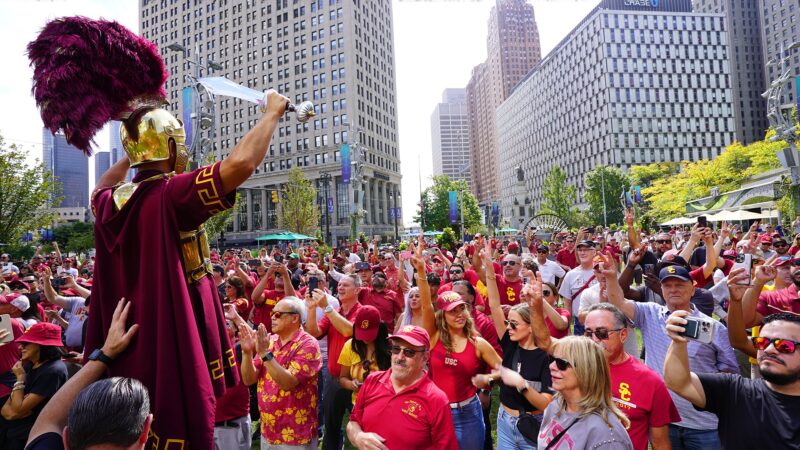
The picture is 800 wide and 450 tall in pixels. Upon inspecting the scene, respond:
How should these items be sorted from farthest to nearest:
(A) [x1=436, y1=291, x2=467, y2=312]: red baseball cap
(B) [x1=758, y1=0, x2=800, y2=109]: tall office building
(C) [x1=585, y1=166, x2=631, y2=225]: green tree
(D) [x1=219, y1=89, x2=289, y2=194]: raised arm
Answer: (B) [x1=758, y1=0, x2=800, y2=109]: tall office building, (C) [x1=585, y1=166, x2=631, y2=225]: green tree, (A) [x1=436, y1=291, x2=467, y2=312]: red baseball cap, (D) [x1=219, y1=89, x2=289, y2=194]: raised arm

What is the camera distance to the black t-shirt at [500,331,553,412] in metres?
4.27

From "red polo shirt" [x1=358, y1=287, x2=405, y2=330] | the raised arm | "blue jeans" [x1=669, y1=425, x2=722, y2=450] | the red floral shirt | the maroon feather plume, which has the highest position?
the maroon feather plume

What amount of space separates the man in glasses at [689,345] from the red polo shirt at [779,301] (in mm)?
1924

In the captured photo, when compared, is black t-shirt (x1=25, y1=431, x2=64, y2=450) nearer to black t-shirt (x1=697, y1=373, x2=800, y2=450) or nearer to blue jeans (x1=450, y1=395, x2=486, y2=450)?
blue jeans (x1=450, y1=395, x2=486, y2=450)

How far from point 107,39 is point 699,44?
5015 inches

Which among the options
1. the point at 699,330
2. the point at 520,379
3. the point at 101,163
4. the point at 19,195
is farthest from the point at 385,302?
the point at 101,163

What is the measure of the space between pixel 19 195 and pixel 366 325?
30.0m

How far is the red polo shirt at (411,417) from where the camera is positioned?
3336mm

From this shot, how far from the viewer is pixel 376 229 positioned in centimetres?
8069

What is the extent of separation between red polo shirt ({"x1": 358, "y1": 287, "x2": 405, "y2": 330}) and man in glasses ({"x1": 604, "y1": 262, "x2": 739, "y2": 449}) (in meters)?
3.95

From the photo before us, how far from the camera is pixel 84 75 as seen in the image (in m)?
2.08

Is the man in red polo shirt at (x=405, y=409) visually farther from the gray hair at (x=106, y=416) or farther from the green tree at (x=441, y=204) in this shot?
the green tree at (x=441, y=204)

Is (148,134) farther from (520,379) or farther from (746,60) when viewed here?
(746,60)

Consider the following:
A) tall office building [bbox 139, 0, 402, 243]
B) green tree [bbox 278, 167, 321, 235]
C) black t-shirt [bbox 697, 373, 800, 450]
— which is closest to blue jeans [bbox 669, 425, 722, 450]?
black t-shirt [bbox 697, 373, 800, 450]
